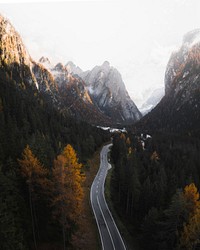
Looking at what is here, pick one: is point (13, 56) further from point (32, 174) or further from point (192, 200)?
point (192, 200)

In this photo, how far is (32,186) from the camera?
92.7ft

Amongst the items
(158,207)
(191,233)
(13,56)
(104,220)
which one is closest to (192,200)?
(191,233)

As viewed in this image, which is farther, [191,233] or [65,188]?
[191,233]

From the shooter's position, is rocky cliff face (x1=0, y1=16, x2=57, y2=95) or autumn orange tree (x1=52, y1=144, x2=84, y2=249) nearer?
autumn orange tree (x1=52, y1=144, x2=84, y2=249)

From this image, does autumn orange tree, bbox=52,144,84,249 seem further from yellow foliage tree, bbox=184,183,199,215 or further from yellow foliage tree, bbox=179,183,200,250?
yellow foliage tree, bbox=184,183,199,215

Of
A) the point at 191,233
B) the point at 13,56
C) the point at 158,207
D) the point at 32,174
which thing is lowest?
the point at 191,233

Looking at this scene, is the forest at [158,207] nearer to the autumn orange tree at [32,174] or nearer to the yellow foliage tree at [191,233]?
the yellow foliage tree at [191,233]

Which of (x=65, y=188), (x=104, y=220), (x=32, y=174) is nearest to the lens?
(x=65, y=188)

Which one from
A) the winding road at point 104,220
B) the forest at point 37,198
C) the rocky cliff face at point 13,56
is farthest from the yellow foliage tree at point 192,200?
the rocky cliff face at point 13,56

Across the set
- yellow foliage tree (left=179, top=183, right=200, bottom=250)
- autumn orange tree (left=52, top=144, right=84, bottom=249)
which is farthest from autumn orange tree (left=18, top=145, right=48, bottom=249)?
yellow foliage tree (left=179, top=183, right=200, bottom=250)

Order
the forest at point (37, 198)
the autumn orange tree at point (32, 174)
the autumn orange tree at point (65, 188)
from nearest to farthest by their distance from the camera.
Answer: the forest at point (37, 198), the autumn orange tree at point (65, 188), the autumn orange tree at point (32, 174)

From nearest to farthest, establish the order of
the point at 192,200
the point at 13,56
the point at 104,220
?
1. the point at 192,200
2. the point at 104,220
3. the point at 13,56

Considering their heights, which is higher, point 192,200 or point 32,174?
point 32,174

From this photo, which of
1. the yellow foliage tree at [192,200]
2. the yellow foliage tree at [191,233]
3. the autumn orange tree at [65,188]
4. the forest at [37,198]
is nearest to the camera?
the forest at [37,198]
